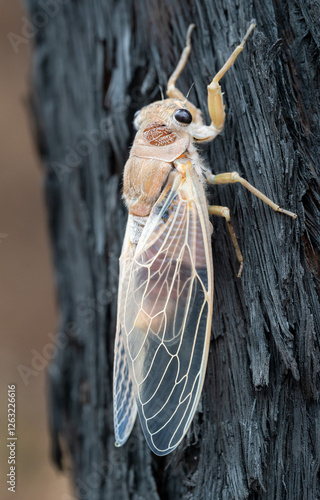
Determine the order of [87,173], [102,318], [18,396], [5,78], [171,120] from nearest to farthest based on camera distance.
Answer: [171,120] < [102,318] < [87,173] < [18,396] < [5,78]

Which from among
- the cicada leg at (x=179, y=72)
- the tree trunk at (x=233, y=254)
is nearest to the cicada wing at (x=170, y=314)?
the tree trunk at (x=233, y=254)

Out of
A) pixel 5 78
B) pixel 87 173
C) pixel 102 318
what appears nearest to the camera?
pixel 102 318

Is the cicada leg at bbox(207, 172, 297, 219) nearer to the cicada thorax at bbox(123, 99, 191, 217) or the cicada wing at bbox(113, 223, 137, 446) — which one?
the cicada thorax at bbox(123, 99, 191, 217)

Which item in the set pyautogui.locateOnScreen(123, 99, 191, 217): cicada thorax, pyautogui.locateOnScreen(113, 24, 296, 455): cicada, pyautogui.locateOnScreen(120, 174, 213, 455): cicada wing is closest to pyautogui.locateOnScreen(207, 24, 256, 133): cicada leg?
pyautogui.locateOnScreen(113, 24, 296, 455): cicada

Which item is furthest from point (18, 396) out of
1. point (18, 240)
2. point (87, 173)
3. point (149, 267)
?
point (149, 267)

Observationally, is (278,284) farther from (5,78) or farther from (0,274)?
(5,78)

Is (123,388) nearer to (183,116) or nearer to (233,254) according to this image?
(233,254)

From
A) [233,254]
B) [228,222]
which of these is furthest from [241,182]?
[233,254]
